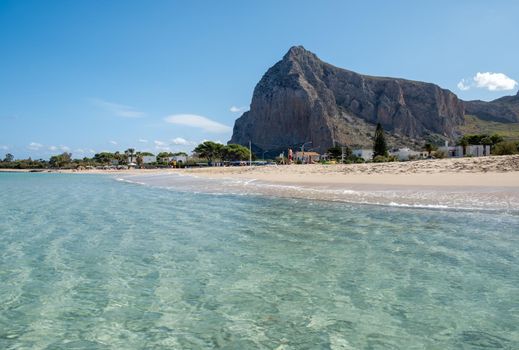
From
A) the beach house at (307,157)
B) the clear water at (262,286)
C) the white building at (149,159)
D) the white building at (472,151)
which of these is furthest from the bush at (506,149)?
the white building at (149,159)

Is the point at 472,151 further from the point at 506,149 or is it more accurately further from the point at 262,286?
the point at 262,286

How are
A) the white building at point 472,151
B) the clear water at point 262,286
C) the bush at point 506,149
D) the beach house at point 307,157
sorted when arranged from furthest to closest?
the beach house at point 307,157
the white building at point 472,151
the bush at point 506,149
the clear water at point 262,286

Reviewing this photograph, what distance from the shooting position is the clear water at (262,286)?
14.7ft

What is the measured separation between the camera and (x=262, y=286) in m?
6.29

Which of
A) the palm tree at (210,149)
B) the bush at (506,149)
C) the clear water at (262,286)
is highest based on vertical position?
the palm tree at (210,149)

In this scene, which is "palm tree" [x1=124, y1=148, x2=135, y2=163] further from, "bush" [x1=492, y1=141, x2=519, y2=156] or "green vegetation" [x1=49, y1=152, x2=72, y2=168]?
"bush" [x1=492, y1=141, x2=519, y2=156]

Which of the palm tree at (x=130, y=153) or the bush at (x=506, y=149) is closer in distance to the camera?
the bush at (x=506, y=149)

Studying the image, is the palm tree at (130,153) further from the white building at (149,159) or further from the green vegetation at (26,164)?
the green vegetation at (26,164)

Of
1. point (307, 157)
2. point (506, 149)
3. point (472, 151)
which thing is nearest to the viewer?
point (506, 149)

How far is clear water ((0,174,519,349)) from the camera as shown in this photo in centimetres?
448

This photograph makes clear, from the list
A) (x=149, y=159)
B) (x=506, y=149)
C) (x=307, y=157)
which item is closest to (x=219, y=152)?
(x=307, y=157)

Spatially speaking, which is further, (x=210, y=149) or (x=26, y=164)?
(x=26, y=164)

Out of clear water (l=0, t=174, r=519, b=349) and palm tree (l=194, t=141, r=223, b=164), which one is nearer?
clear water (l=0, t=174, r=519, b=349)

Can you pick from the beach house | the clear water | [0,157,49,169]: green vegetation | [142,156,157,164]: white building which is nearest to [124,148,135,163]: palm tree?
[142,156,157,164]: white building
